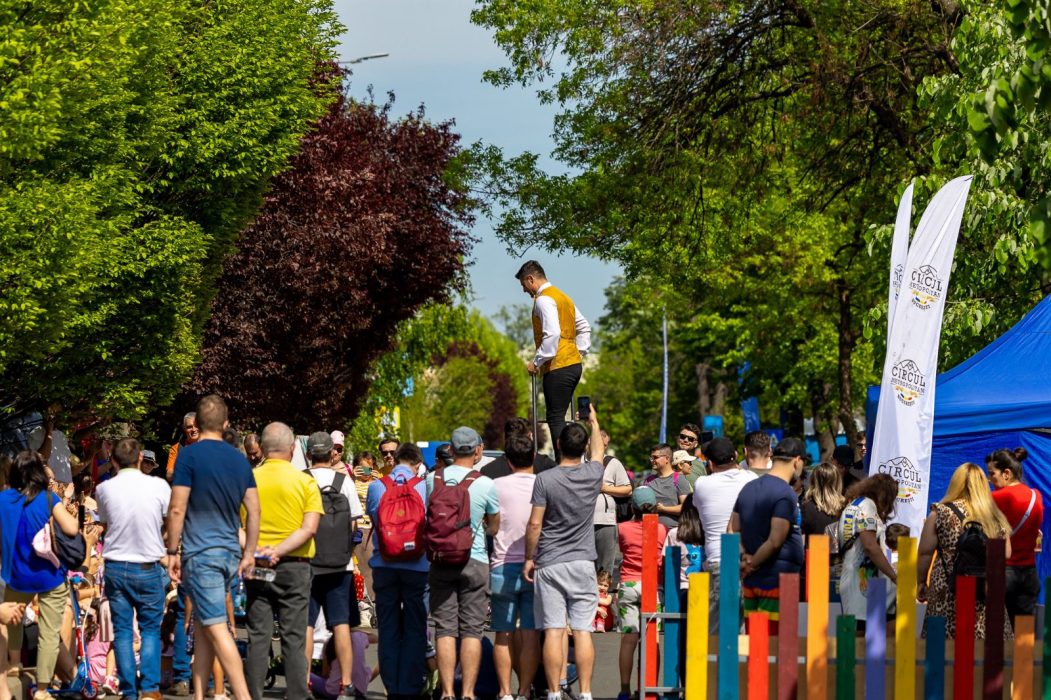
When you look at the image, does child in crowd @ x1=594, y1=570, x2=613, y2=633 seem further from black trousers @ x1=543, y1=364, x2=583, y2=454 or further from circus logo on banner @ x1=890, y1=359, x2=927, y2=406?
circus logo on banner @ x1=890, y1=359, x2=927, y2=406

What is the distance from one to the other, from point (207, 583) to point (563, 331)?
3582 mm

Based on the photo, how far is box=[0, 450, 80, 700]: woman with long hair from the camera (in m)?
11.5

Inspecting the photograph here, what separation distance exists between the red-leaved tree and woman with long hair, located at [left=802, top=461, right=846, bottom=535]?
19.6 m

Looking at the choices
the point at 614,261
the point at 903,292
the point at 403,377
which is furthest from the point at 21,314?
the point at 403,377

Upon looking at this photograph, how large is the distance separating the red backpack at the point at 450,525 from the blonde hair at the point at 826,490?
2.69 m

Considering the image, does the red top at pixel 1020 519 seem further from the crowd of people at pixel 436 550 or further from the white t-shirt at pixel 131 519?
the white t-shirt at pixel 131 519

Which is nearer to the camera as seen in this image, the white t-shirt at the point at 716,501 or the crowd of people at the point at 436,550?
the crowd of people at the point at 436,550

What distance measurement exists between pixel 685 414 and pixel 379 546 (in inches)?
2602

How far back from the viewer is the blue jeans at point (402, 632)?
11.8m

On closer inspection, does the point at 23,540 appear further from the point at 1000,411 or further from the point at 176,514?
the point at 1000,411

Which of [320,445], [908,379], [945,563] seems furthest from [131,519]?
[908,379]

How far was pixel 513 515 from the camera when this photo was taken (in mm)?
11625

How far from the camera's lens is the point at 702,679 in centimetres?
1041

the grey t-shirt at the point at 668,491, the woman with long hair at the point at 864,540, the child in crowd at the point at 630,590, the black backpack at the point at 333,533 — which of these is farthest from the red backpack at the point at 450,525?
the grey t-shirt at the point at 668,491
